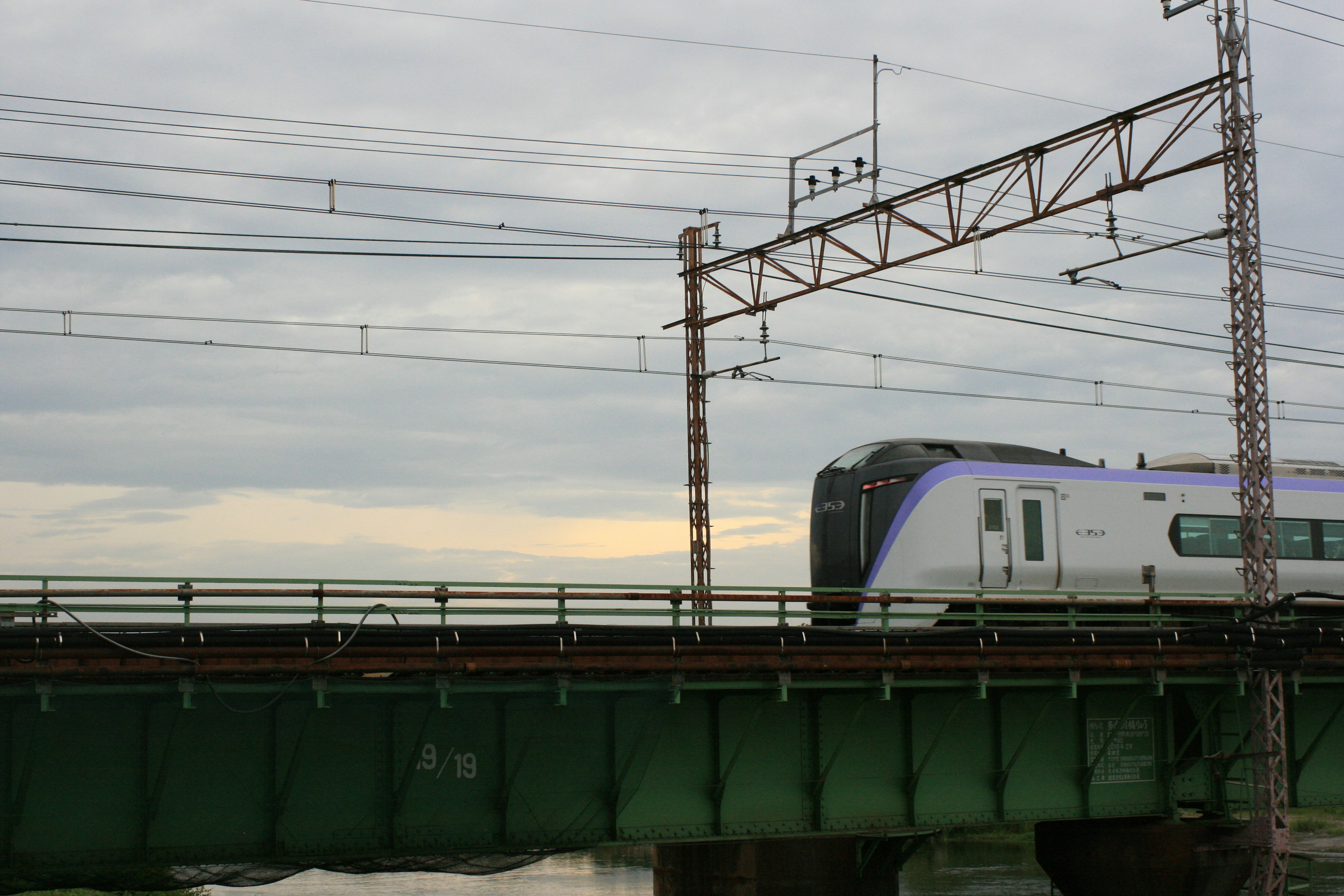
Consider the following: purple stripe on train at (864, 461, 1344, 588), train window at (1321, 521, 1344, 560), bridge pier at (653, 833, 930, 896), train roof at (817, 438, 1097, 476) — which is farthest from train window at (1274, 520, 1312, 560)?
bridge pier at (653, 833, 930, 896)

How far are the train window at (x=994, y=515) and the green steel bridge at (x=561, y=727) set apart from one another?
2455mm

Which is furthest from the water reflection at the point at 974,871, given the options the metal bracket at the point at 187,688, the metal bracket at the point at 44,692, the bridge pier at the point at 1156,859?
the metal bracket at the point at 44,692

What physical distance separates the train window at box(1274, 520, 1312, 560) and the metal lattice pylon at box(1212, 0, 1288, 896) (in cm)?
790

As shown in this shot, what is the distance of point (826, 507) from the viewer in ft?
79.2

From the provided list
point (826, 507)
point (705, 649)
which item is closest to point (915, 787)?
point (705, 649)

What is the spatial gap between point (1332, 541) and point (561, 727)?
19.1 m

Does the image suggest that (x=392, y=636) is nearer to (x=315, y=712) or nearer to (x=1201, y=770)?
(x=315, y=712)

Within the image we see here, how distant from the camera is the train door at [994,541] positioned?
22.2m

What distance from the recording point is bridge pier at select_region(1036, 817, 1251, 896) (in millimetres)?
20219

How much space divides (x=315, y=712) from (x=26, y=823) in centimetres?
320

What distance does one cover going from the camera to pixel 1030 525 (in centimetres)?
2266

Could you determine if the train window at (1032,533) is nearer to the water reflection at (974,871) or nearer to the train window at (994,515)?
the train window at (994,515)

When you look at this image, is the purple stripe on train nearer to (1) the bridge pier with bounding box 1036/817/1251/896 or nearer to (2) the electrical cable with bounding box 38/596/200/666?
(1) the bridge pier with bounding box 1036/817/1251/896

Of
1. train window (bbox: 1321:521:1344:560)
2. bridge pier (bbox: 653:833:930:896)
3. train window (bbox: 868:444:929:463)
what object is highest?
train window (bbox: 868:444:929:463)
